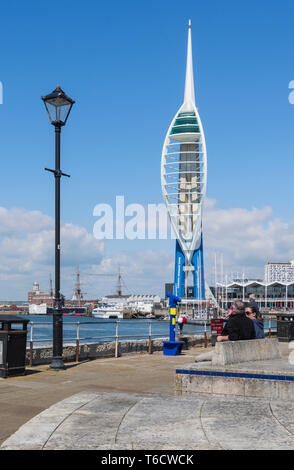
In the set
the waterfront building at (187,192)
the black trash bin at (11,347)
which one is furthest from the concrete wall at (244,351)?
the waterfront building at (187,192)

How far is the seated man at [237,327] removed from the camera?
9.09 metres

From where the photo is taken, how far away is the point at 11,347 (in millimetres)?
11445

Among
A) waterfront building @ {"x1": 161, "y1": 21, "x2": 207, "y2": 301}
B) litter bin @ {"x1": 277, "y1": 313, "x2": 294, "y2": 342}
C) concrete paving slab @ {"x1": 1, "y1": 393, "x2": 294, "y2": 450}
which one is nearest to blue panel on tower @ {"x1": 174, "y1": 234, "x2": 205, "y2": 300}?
waterfront building @ {"x1": 161, "y1": 21, "x2": 207, "y2": 301}

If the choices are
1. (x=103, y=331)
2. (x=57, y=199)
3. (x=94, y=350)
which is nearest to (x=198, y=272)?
(x=103, y=331)

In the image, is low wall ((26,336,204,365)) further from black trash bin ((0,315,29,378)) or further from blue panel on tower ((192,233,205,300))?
blue panel on tower ((192,233,205,300))

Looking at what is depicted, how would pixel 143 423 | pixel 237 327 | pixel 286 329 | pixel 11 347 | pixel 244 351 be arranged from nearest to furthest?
pixel 143 423, pixel 244 351, pixel 237 327, pixel 11 347, pixel 286 329

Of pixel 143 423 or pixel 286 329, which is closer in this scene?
pixel 143 423

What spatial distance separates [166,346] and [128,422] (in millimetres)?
11938

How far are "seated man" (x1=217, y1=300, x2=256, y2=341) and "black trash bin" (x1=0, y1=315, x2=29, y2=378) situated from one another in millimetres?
4654

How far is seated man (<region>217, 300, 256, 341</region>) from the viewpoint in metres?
9.09

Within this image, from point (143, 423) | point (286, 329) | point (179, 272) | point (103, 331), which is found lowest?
point (103, 331)

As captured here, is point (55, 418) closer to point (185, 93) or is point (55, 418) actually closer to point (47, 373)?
point (47, 373)

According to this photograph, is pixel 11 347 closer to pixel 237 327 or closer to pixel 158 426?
pixel 237 327

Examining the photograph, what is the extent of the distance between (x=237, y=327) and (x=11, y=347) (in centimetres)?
522
